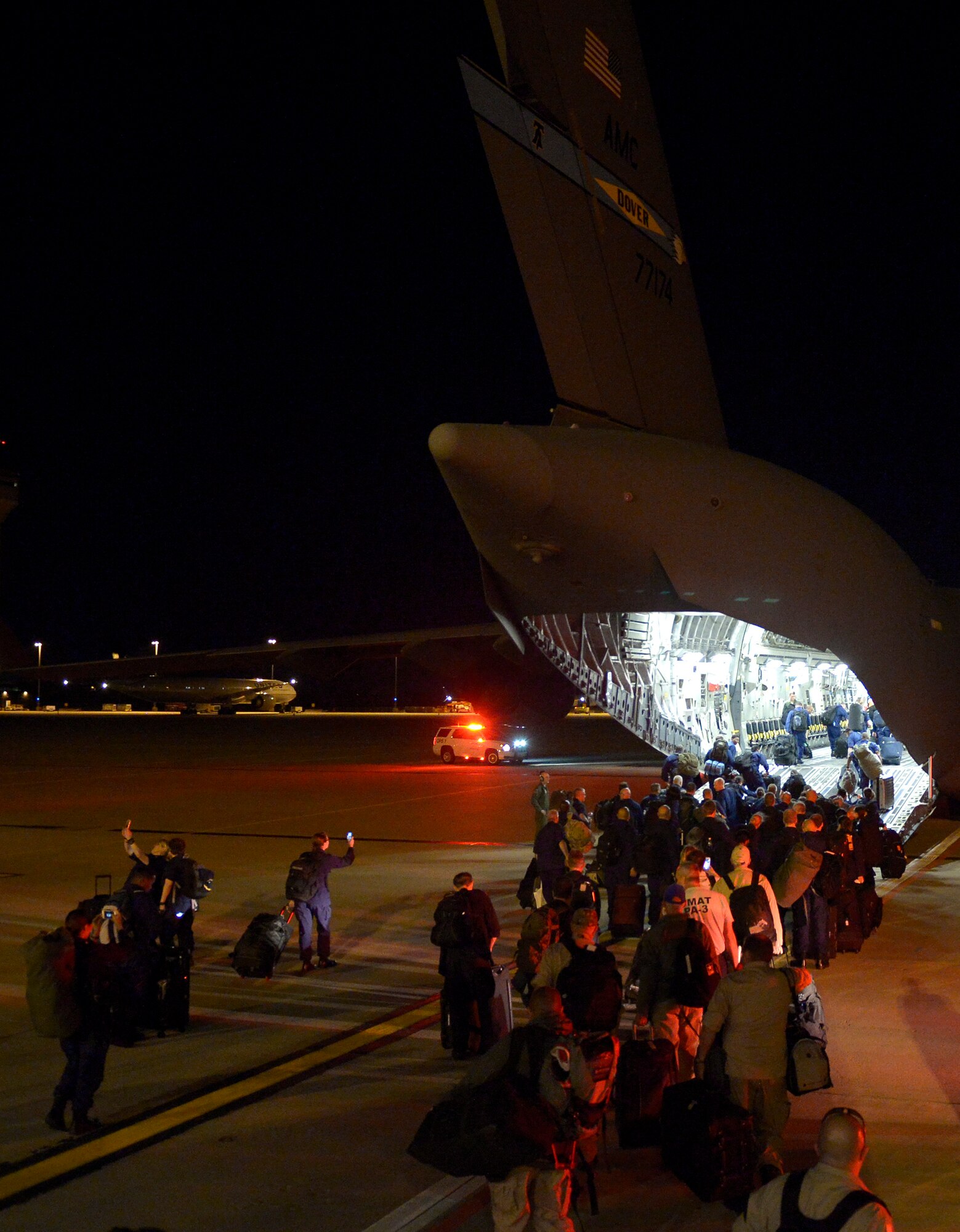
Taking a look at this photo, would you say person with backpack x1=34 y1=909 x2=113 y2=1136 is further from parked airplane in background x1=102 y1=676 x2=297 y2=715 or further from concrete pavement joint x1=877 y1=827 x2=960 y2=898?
parked airplane in background x1=102 y1=676 x2=297 y2=715

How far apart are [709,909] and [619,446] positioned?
315cm

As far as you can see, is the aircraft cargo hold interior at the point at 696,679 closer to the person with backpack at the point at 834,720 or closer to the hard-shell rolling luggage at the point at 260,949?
the person with backpack at the point at 834,720

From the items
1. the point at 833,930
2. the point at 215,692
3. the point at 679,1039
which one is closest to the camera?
the point at 679,1039

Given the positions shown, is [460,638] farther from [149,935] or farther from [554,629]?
[149,935]

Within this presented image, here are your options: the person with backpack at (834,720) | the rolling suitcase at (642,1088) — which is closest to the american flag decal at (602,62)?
the rolling suitcase at (642,1088)

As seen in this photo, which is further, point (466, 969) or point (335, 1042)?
point (335, 1042)

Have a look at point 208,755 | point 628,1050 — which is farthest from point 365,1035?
point 208,755

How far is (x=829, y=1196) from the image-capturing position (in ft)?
9.37

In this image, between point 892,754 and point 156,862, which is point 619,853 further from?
point 892,754

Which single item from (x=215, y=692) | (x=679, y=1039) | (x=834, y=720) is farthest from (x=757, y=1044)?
(x=215, y=692)

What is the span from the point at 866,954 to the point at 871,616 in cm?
290

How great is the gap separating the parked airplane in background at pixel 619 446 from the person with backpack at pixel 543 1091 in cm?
360

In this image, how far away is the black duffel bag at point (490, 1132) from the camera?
372 cm

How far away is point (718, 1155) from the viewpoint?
14.2 ft
